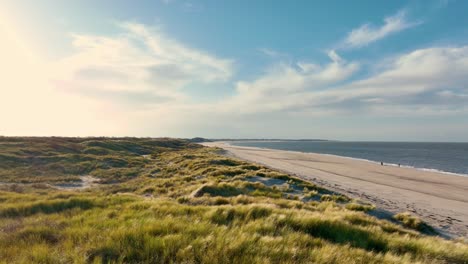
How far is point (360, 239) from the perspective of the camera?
20.7ft

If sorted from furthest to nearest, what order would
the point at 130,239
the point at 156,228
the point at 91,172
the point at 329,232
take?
the point at 91,172 → the point at 329,232 → the point at 156,228 → the point at 130,239

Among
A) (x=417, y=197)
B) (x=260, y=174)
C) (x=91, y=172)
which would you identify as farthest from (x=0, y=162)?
(x=417, y=197)

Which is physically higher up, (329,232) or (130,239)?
(130,239)

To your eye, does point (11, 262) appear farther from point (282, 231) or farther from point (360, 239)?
point (360, 239)

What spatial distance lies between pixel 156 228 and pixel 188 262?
188cm

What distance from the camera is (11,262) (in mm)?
4066

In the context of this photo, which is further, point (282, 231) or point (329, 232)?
point (329, 232)

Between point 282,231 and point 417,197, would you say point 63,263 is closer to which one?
point 282,231

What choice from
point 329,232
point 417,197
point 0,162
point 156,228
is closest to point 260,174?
point 417,197

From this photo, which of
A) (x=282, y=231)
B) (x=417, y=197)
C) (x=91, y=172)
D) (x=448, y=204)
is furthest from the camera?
(x=91, y=172)

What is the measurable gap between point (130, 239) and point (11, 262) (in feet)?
5.73

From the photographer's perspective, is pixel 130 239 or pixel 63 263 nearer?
pixel 63 263

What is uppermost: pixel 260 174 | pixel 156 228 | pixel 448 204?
pixel 156 228

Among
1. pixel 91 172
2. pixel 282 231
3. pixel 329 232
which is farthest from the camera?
pixel 91 172
